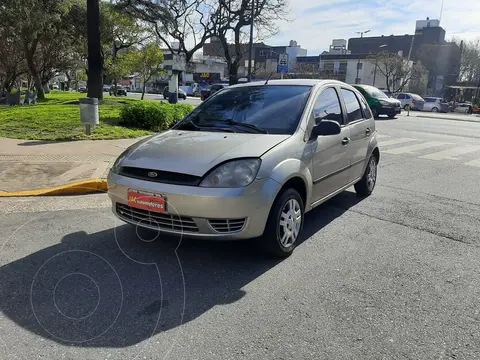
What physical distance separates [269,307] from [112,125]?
9.21 meters

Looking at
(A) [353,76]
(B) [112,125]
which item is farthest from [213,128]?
(A) [353,76]

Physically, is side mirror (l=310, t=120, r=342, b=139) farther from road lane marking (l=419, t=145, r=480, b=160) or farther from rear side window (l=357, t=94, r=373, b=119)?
road lane marking (l=419, t=145, r=480, b=160)

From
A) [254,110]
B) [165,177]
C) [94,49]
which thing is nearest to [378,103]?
[94,49]

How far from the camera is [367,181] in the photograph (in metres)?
6.09

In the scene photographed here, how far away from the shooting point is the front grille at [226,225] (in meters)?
3.34

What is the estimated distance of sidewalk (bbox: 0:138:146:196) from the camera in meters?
6.00

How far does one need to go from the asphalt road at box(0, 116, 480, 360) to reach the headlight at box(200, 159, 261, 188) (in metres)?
0.84

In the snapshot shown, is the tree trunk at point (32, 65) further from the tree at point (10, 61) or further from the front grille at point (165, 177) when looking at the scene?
the front grille at point (165, 177)

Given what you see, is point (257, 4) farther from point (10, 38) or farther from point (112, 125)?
point (112, 125)

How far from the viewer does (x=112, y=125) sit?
1099 cm

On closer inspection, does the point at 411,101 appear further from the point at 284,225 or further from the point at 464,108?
the point at 284,225

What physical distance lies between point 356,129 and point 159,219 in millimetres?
3095

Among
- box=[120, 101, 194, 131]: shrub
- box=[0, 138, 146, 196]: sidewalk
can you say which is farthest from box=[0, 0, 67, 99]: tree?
box=[0, 138, 146, 196]: sidewalk

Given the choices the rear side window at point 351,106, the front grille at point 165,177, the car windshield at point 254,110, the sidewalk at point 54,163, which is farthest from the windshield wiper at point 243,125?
the sidewalk at point 54,163
